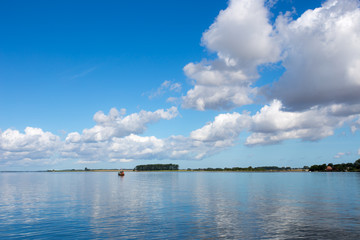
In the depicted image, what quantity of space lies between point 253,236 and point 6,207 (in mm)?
54626

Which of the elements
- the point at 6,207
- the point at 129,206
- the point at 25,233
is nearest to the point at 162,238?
the point at 25,233

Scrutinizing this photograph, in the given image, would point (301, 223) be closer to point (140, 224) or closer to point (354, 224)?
point (354, 224)

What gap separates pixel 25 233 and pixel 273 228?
34.5m

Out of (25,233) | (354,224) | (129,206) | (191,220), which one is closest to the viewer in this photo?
(25,233)

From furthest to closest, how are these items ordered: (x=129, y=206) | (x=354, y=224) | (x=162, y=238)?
(x=129, y=206), (x=354, y=224), (x=162, y=238)

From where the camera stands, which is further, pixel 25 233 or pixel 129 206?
pixel 129 206

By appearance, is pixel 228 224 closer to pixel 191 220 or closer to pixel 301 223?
pixel 191 220

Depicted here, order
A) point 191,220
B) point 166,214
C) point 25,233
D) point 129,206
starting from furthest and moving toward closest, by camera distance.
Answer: point 129,206
point 166,214
point 191,220
point 25,233

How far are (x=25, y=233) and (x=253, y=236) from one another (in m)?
30.6

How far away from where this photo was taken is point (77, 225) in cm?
4475

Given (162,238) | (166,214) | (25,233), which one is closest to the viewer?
(162,238)

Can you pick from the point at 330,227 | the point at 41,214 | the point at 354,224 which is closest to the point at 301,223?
the point at 330,227

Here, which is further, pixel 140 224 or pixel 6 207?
pixel 6 207

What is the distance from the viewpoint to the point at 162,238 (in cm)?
3656
